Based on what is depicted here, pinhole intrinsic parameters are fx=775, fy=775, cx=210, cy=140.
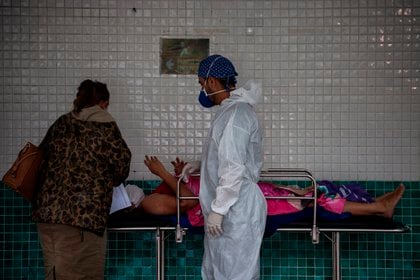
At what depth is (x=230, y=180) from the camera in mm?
4602

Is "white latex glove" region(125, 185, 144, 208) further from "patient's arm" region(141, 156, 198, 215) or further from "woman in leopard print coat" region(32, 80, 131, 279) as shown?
"woman in leopard print coat" region(32, 80, 131, 279)

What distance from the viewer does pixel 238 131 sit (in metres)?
4.70

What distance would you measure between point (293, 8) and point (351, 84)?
77cm

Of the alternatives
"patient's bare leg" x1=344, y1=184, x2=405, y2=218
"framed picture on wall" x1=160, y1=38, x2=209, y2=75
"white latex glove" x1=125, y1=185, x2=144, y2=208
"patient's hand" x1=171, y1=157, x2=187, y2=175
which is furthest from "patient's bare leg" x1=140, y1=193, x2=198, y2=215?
"framed picture on wall" x1=160, y1=38, x2=209, y2=75

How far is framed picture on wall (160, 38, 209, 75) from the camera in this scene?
245 inches

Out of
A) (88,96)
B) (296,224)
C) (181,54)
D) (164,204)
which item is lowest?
(296,224)

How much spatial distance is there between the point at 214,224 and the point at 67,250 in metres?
0.96

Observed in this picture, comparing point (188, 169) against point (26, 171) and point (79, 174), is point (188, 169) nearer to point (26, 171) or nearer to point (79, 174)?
point (79, 174)

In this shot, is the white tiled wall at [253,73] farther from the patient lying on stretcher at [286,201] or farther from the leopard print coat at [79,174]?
the leopard print coat at [79,174]

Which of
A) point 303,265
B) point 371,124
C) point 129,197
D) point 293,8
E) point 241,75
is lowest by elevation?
point 303,265

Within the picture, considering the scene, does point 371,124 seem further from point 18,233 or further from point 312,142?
point 18,233

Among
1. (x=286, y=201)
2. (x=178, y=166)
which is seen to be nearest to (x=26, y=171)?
(x=178, y=166)

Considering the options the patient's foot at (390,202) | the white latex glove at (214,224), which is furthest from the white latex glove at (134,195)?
the patient's foot at (390,202)

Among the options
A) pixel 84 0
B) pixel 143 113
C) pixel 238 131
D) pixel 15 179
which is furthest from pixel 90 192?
pixel 84 0
